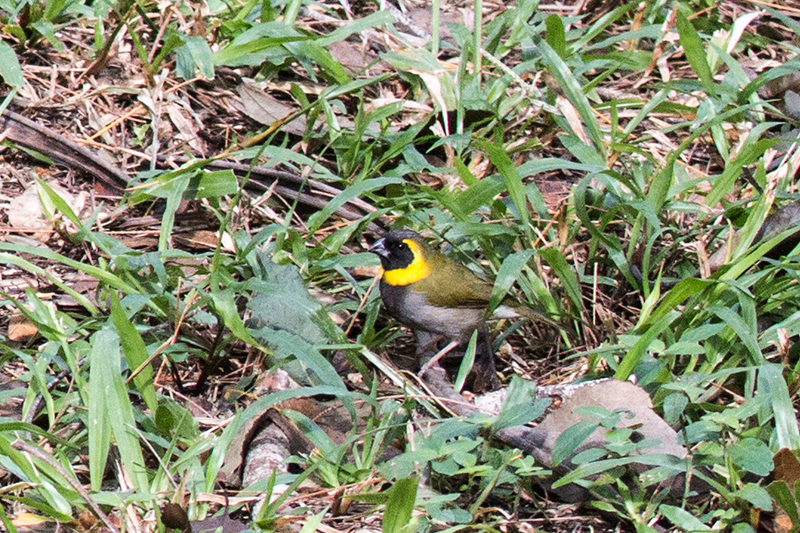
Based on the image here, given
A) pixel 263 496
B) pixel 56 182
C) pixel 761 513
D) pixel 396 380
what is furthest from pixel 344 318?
pixel 761 513

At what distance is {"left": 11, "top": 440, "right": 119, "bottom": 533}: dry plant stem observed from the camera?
9.63 feet

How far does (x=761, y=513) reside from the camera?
10.7 ft

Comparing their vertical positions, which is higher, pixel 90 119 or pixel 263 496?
pixel 90 119

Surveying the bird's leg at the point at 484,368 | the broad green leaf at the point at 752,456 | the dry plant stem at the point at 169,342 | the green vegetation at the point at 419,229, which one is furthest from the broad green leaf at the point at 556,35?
the broad green leaf at the point at 752,456

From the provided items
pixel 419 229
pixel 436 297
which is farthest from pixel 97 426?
pixel 419 229

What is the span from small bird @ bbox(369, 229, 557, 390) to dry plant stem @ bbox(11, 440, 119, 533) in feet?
5.44

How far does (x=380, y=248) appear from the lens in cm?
451

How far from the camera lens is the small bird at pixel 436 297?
4.30 metres

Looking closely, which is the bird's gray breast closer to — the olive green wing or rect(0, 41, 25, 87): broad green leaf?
the olive green wing

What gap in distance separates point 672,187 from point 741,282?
769 millimetres

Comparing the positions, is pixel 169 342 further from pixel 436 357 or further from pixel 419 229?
pixel 419 229

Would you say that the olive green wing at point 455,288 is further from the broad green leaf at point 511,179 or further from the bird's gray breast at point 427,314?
the broad green leaf at point 511,179

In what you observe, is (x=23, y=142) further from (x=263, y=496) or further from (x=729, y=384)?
(x=729, y=384)

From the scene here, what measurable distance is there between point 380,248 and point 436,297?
0.35 metres
